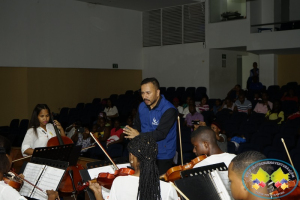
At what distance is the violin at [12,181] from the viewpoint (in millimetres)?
3256

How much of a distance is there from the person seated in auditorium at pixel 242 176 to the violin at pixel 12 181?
1.98 meters

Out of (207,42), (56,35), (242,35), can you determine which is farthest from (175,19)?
(56,35)

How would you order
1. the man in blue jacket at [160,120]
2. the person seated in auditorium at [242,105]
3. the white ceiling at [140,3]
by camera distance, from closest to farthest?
the man in blue jacket at [160,120], the person seated in auditorium at [242,105], the white ceiling at [140,3]

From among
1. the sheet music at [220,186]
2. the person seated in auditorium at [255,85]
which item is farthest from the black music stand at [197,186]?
the person seated in auditorium at [255,85]

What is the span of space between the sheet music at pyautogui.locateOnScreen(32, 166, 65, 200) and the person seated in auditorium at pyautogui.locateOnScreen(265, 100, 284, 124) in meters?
6.20

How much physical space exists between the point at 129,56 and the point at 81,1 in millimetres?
2711

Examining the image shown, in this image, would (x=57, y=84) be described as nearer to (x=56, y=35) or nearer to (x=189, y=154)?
(x=56, y=35)

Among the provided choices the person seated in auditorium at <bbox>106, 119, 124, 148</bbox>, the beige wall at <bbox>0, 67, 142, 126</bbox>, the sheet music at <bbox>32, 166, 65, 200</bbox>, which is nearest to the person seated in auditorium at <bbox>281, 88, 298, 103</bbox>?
the person seated in auditorium at <bbox>106, 119, 124, 148</bbox>

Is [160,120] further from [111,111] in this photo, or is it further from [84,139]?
[111,111]

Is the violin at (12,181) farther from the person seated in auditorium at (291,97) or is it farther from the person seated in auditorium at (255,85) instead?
the person seated in auditorium at (255,85)

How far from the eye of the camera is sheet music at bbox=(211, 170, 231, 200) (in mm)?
2430

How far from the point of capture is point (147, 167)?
2.46m

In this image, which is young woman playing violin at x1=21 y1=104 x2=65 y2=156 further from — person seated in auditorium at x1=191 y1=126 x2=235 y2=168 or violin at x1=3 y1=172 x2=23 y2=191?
person seated in auditorium at x1=191 y1=126 x2=235 y2=168

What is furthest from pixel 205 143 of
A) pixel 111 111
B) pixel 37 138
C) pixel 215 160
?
pixel 111 111
